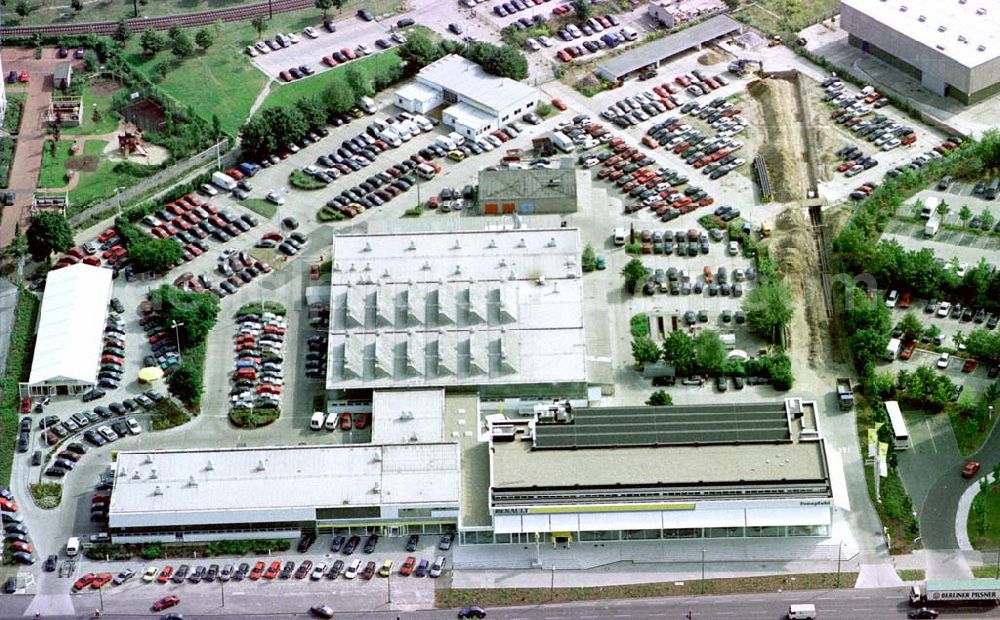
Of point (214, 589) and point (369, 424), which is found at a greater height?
point (369, 424)

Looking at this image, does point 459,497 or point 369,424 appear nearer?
point 459,497

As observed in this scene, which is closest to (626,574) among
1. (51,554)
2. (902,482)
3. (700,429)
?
(700,429)

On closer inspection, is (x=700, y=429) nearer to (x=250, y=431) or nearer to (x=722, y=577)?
(x=722, y=577)

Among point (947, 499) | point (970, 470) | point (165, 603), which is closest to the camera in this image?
point (165, 603)

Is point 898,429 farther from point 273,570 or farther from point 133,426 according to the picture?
point 133,426

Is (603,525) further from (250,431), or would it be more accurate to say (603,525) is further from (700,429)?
(250,431)

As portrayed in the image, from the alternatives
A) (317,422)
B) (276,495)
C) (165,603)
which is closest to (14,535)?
(165,603)
